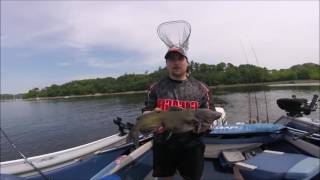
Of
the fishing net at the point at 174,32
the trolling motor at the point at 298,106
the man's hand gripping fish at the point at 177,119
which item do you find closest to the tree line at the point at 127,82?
the trolling motor at the point at 298,106

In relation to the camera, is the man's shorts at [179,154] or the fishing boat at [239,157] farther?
the fishing boat at [239,157]

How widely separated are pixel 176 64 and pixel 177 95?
33cm

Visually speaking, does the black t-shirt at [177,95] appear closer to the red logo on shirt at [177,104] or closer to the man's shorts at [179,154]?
the red logo on shirt at [177,104]

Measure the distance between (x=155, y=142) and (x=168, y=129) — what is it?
514 millimetres

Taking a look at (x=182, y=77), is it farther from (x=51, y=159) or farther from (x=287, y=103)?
(x=51, y=159)

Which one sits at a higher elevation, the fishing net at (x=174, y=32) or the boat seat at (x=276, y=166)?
the fishing net at (x=174, y=32)

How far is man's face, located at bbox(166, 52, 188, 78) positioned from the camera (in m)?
3.62

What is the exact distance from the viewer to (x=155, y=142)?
3.79 m

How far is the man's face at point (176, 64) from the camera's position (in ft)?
11.9

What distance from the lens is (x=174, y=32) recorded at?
4.45 meters

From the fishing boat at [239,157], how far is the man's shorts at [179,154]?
2.86 feet

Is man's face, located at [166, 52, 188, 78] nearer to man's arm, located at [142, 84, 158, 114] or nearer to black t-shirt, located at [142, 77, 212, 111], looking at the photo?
black t-shirt, located at [142, 77, 212, 111]

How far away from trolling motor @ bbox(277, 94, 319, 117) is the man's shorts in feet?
11.1

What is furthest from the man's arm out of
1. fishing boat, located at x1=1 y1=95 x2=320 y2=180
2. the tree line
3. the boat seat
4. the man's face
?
the tree line
